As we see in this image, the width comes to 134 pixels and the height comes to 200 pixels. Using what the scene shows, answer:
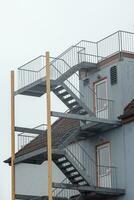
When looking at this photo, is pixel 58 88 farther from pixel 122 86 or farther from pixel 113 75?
pixel 122 86

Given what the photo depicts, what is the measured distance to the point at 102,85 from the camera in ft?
140

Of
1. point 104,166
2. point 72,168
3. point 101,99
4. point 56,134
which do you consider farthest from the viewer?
point 56,134

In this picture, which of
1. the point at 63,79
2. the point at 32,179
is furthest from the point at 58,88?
the point at 32,179

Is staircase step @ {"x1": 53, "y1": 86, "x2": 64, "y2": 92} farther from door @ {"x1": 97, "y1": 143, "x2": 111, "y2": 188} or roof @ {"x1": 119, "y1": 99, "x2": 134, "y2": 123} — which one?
door @ {"x1": 97, "y1": 143, "x2": 111, "y2": 188}

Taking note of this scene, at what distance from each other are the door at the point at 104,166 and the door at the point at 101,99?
1.62 metres

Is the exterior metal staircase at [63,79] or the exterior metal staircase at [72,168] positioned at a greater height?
the exterior metal staircase at [63,79]

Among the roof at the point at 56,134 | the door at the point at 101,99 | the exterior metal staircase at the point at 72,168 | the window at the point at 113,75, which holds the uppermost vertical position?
the window at the point at 113,75

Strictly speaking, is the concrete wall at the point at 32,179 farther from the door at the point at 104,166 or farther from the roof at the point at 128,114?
the roof at the point at 128,114

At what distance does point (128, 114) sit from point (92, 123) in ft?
6.56

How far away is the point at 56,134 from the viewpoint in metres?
43.8

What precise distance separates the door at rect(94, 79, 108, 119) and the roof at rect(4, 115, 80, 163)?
147 centimetres

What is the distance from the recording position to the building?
40.1 m

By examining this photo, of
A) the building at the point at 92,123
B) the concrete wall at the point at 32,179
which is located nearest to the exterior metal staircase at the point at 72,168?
the building at the point at 92,123

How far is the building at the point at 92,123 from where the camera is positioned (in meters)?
40.1
